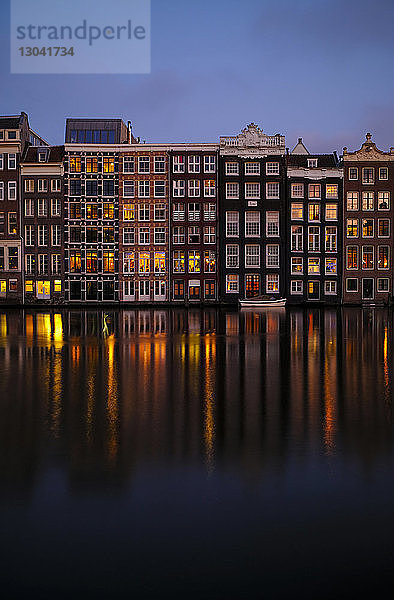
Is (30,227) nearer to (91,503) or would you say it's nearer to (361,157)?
(361,157)

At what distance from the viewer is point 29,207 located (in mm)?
83438

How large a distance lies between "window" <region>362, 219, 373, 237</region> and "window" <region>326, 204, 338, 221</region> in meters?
4.40

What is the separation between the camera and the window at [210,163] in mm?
83750

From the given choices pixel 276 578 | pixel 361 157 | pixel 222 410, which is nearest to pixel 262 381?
pixel 222 410

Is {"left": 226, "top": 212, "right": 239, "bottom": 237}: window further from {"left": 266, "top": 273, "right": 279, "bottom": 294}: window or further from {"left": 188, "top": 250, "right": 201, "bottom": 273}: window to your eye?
{"left": 266, "top": 273, "right": 279, "bottom": 294}: window

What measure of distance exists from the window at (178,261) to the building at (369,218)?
24784 millimetres

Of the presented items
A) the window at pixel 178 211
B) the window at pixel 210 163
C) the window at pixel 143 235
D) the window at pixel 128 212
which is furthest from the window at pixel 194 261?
the window at pixel 210 163

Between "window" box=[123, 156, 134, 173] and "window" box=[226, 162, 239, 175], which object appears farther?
"window" box=[123, 156, 134, 173]

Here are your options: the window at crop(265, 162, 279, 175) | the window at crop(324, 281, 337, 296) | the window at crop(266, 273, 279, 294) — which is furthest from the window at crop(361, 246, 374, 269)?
the window at crop(265, 162, 279, 175)

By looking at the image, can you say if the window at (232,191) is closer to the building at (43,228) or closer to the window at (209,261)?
the window at (209,261)

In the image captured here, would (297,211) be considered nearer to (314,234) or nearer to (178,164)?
(314,234)

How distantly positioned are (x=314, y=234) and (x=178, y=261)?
21.3 m

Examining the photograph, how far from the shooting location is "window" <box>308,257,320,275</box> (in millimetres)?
85062

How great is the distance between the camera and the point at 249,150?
83562mm
